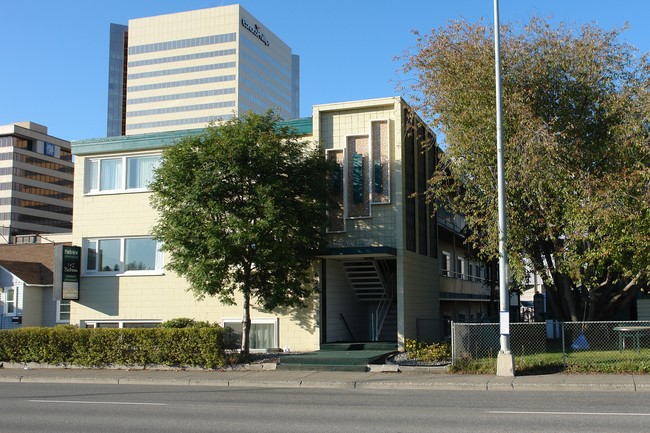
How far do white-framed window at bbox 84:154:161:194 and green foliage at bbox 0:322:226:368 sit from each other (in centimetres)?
634

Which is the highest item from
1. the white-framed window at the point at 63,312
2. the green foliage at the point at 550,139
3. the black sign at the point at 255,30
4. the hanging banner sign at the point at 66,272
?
→ the black sign at the point at 255,30

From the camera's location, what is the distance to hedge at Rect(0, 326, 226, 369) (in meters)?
19.5

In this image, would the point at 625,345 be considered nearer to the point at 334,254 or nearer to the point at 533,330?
the point at 533,330

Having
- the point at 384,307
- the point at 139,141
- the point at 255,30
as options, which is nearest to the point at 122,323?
the point at 139,141

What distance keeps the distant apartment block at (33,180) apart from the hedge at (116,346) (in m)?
98.1

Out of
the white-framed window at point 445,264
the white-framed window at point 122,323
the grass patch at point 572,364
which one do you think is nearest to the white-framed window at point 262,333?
the white-framed window at point 122,323

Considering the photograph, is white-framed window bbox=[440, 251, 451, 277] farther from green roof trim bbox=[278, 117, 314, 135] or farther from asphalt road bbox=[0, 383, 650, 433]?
asphalt road bbox=[0, 383, 650, 433]

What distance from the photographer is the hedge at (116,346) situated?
19.5 meters

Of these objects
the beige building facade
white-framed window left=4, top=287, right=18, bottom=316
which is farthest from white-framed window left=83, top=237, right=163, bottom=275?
white-framed window left=4, top=287, right=18, bottom=316

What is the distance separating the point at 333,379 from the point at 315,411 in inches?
207

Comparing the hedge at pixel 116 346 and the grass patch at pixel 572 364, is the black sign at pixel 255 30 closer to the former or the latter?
the hedge at pixel 116 346

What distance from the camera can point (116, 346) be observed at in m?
20.2

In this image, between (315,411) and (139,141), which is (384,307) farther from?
(315,411)

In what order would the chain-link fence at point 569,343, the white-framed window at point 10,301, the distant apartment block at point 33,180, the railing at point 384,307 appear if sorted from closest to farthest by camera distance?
the chain-link fence at point 569,343 < the railing at point 384,307 < the white-framed window at point 10,301 < the distant apartment block at point 33,180
